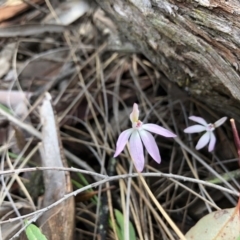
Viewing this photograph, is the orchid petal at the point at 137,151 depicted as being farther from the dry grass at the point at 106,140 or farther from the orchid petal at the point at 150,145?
the dry grass at the point at 106,140

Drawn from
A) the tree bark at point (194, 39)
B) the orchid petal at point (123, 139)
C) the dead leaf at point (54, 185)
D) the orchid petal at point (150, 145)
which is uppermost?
the tree bark at point (194, 39)

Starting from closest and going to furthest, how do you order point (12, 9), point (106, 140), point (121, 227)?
point (121, 227) < point (106, 140) < point (12, 9)

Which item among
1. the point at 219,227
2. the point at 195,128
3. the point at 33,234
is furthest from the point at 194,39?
the point at 33,234

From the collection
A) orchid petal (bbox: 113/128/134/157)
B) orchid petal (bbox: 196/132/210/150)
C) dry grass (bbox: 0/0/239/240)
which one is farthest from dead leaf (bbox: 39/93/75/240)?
orchid petal (bbox: 196/132/210/150)

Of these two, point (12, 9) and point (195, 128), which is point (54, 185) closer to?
point (195, 128)

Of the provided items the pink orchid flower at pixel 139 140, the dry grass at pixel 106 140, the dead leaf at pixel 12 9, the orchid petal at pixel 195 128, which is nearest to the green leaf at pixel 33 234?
the dry grass at pixel 106 140

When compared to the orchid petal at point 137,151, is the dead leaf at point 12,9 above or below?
above
